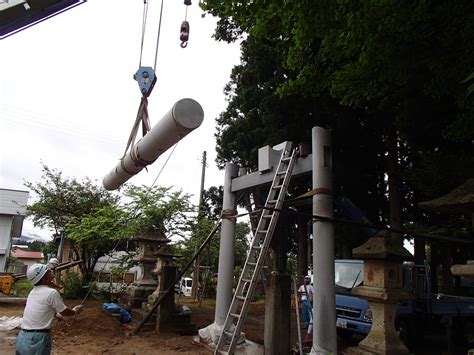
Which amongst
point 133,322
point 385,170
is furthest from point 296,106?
point 133,322

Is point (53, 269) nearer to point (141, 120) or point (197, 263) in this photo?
point (141, 120)

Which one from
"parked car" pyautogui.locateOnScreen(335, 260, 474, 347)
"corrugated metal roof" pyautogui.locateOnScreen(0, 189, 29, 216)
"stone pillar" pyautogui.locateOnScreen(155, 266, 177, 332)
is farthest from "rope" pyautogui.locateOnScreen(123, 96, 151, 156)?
"corrugated metal roof" pyautogui.locateOnScreen(0, 189, 29, 216)

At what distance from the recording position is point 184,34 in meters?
5.79

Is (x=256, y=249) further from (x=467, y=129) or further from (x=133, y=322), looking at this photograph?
(x=133, y=322)

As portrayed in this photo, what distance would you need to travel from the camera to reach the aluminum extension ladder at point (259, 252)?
6227 millimetres

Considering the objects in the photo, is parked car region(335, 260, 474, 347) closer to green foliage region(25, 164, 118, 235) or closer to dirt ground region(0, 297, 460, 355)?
dirt ground region(0, 297, 460, 355)

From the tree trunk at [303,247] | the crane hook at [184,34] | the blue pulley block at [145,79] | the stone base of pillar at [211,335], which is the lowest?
the stone base of pillar at [211,335]

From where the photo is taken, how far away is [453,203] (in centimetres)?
436

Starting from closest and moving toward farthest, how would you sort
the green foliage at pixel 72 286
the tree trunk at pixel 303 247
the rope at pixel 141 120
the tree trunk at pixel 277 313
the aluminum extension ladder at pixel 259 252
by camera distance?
the rope at pixel 141 120 < the aluminum extension ladder at pixel 259 252 < the tree trunk at pixel 277 313 < the green foliage at pixel 72 286 < the tree trunk at pixel 303 247

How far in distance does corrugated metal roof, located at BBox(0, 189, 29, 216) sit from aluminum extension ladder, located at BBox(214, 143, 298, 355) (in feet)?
49.9

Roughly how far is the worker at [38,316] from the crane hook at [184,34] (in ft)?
11.8

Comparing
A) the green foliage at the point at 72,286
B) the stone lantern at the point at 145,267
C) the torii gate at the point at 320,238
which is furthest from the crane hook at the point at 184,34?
the green foliage at the point at 72,286

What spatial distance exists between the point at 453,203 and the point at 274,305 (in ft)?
11.4

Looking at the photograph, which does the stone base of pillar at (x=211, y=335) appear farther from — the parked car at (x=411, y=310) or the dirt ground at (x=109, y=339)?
the parked car at (x=411, y=310)
